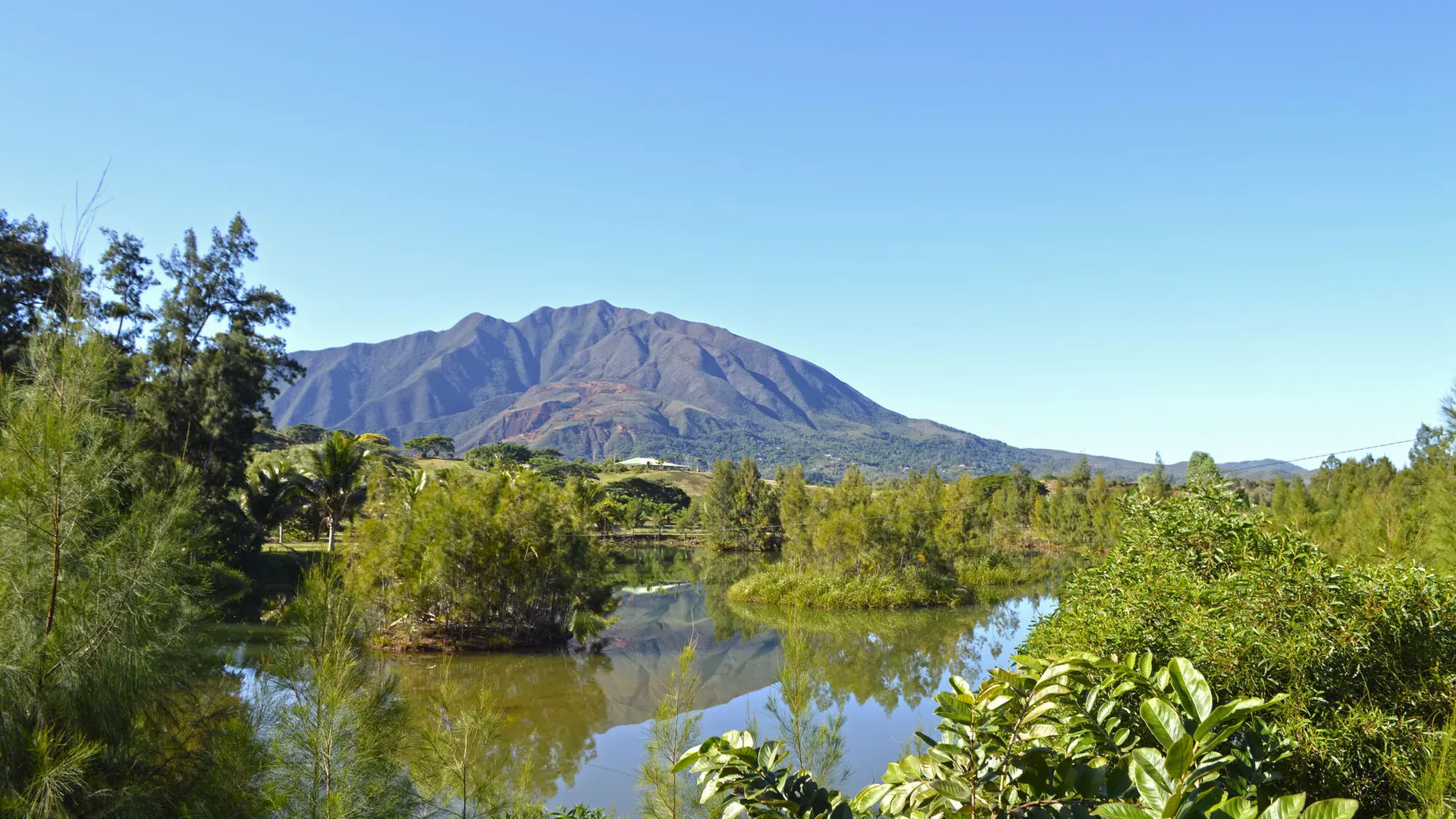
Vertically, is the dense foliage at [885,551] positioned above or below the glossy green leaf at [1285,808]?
below

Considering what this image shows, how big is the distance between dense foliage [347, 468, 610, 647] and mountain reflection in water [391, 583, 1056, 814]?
39.0 inches

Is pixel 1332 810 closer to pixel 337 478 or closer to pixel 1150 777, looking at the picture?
pixel 1150 777

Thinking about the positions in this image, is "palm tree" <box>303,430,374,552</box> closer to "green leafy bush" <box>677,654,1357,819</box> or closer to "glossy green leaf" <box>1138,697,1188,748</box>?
"green leafy bush" <box>677,654,1357,819</box>

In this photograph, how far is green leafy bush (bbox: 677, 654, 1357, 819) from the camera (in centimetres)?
147

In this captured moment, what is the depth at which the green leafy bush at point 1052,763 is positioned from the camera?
1468 mm

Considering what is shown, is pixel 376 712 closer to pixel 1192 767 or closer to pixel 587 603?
pixel 1192 767

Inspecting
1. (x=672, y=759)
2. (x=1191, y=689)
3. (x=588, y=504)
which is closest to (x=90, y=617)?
(x=672, y=759)

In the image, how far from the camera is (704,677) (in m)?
16.7

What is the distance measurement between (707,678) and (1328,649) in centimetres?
1431

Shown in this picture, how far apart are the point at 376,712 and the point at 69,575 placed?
72.0 inches

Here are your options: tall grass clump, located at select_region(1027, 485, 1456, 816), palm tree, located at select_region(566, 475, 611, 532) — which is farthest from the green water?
palm tree, located at select_region(566, 475, 611, 532)

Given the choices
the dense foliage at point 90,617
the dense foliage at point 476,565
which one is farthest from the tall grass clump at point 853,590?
the dense foliage at point 90,617

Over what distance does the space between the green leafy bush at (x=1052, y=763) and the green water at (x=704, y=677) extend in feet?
12.3

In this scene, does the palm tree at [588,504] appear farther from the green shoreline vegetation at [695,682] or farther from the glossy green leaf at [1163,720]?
the glossy green leaf at [1163,720]
